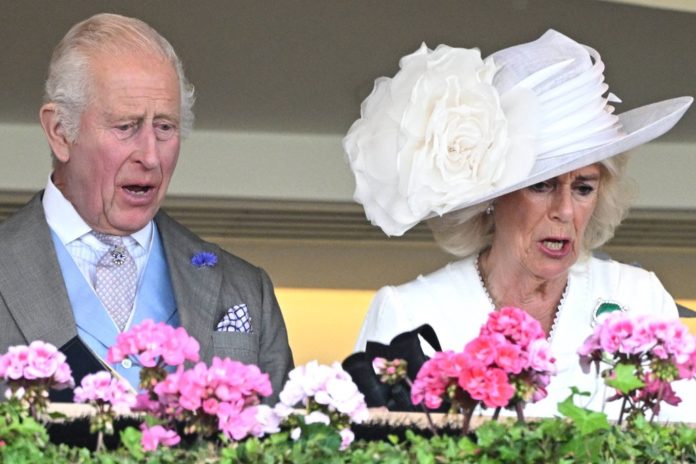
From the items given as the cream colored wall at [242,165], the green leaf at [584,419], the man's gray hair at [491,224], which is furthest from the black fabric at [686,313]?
the cream colored wall at [242,165]

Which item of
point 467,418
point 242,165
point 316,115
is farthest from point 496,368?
point 242,165

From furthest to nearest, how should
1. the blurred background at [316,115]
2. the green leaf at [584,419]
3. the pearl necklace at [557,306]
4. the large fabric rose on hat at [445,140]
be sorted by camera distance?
the blurred background at [316,115], the pearl necklace at [557,306], the large fabric rose on hat at [445,140], the green leaf at [584,419]

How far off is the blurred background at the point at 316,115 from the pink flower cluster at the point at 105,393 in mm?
3489

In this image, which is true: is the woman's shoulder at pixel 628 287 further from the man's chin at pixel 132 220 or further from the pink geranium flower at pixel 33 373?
the pink geranium flower at pixel 33 373

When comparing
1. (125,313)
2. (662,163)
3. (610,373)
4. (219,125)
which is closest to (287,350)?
(125,313)

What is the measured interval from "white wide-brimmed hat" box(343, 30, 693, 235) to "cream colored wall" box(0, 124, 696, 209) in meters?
3.12

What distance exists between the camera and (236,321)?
3070mm

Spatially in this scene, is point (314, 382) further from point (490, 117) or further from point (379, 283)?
point (379, 283)

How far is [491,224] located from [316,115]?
296cm

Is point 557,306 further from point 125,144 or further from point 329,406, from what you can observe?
point 329,406

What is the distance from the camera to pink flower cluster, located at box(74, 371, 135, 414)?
2006 millimetres

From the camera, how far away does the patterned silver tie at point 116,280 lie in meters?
2.99

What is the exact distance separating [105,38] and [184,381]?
129 centimetres

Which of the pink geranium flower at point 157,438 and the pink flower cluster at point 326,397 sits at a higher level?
→ the pink flower cluster at point 326,397
